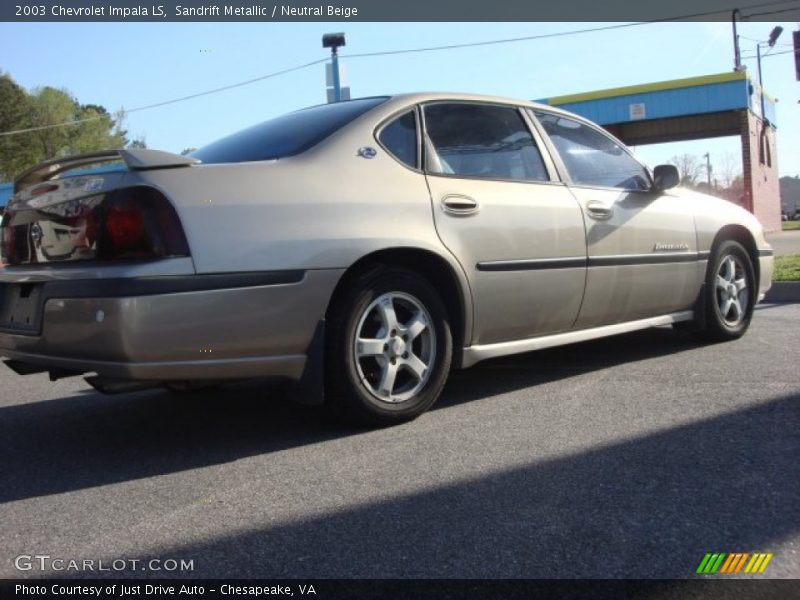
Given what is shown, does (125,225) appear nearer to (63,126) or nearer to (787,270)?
(787,270)

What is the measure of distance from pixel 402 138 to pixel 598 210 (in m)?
1.39

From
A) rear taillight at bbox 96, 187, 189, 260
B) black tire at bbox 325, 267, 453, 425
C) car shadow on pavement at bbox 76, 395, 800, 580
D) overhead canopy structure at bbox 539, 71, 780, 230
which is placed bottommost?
car shadow on pavement at bbox 76, 395, 800, 580

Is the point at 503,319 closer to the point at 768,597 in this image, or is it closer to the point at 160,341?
the point at 160,341

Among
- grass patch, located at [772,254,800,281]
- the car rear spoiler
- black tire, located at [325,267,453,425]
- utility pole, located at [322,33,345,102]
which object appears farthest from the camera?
utility pole, located at [322,33,345,102]

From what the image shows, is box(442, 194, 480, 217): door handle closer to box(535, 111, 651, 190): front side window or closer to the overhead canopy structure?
box(535, 111, 651, 190): front side window

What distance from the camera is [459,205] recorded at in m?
3.73

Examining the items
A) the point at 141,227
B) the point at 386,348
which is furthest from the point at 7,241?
the point at 386,348

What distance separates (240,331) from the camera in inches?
121

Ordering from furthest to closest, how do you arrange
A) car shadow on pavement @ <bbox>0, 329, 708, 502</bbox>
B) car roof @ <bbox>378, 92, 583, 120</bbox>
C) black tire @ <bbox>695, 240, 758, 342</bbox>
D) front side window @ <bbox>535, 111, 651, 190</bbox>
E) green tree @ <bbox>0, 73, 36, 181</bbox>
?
1. green tree @ <bbox>0, 73, 36, 181</bbox>
2. black tire @ <bbox>695, 240, 758, 342</bbox>
3. front side window @ <bbox>535, 111, 651, 190</bbox>
4. car roof @ <bbox>378, 92, 583, 120</bbox>
5. car shadow on pavement @ <bbox>0, 329, 708, 502</bbox>

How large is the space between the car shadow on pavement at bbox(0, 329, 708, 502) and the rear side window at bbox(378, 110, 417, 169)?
51.4 inches

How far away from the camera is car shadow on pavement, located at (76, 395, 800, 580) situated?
2145 mm

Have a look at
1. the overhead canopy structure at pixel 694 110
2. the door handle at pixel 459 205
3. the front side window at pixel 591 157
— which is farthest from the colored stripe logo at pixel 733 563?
the overhead canopy structure at pixel 694 110

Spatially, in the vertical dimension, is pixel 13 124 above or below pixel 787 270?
above

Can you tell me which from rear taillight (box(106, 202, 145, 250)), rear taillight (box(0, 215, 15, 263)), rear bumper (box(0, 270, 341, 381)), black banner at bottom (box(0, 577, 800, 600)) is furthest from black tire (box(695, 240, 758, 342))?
rear taillight (box(0, 215, 15, 263))
